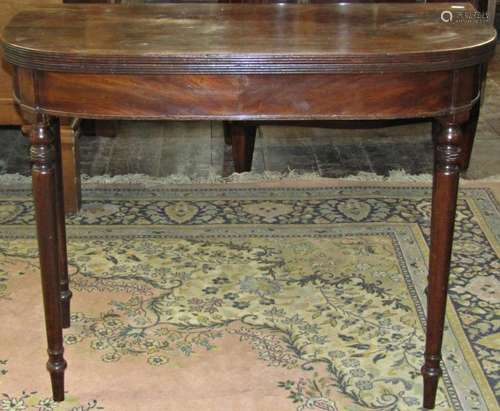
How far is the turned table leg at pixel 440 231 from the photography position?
80.3 inches

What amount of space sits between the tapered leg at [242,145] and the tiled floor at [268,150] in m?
0.06

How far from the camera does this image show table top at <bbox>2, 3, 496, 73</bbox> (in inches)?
76.4

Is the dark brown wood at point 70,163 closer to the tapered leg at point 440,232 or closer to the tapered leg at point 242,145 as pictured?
the tapered leg at point 242,145

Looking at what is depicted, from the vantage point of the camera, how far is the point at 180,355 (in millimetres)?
2486

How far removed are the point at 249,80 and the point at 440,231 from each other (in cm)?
55

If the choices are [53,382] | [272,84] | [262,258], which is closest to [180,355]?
[53,382]

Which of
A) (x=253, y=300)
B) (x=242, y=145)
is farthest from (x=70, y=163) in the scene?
(x=253, y=300)

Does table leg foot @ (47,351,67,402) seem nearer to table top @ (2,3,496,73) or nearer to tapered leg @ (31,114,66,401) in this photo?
tapered leg @ (31,114,66,401)

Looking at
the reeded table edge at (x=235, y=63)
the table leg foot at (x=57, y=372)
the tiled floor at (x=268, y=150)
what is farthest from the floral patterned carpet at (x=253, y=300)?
the reeded table edge at (x=235, y=63)

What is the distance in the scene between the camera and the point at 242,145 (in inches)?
145

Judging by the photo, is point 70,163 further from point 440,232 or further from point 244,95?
point 440,232

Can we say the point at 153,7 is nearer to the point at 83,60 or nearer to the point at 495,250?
the point at 83,60

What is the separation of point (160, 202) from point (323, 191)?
1.97ft

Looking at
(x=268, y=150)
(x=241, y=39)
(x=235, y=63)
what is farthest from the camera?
(x=268, y=150)
